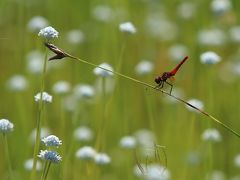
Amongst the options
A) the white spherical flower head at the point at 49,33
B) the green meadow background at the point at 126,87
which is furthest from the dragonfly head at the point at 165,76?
the green meadow background at the point at 126,87

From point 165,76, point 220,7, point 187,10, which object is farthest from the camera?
point 187,10

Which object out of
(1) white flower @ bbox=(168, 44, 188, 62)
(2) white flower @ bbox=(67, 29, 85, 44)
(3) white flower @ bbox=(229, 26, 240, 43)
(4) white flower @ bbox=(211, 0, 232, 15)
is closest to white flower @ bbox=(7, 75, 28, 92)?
(2) white flower @ bbox=(67, 29, 85, 44)

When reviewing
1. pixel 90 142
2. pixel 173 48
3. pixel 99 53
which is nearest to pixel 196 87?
pixel 173 48

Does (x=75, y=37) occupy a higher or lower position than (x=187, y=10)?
lower

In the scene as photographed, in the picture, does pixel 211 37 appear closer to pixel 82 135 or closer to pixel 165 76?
pixel 82 135

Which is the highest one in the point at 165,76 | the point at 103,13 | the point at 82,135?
the point at 103,13

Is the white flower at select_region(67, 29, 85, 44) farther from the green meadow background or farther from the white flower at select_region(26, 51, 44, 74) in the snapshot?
the white flower at select_region(26, 51, 44, 74)

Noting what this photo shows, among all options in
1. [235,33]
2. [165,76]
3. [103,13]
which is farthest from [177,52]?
[165,76]

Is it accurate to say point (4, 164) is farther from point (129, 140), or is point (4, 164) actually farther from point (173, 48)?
point (173, 48)
